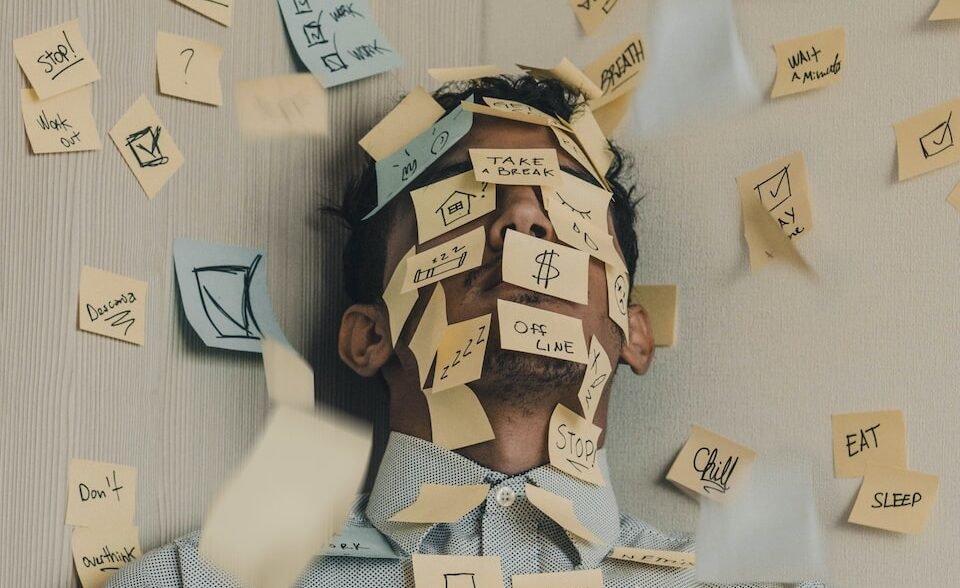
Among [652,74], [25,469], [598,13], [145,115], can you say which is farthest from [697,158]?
[25,469]

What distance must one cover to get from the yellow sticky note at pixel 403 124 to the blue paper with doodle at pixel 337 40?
11 centimetres

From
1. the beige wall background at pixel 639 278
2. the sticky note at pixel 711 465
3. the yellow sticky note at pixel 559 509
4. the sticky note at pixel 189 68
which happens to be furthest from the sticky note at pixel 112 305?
the sticky note at pixel 711 465

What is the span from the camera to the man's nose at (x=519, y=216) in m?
1.42

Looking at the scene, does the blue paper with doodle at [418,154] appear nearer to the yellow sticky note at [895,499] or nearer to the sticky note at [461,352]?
the sticky note at [461,352]

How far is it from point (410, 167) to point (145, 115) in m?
0.32

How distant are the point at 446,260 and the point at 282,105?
13.6 inches

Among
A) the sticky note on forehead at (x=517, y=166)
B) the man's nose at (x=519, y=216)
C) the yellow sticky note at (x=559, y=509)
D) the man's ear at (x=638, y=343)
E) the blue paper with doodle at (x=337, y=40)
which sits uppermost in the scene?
the blue paper with doodle at (x=337, y=40)

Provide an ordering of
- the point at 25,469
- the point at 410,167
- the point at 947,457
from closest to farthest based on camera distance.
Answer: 1. the point at 25,469
2. the point at 947,457
3. the point at 410,167

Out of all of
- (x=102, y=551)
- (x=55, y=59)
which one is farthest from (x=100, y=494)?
(x=55, y=59)

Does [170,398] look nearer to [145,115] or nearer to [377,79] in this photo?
[145,115]

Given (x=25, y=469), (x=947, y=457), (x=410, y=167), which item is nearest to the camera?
(x=25, y=469)

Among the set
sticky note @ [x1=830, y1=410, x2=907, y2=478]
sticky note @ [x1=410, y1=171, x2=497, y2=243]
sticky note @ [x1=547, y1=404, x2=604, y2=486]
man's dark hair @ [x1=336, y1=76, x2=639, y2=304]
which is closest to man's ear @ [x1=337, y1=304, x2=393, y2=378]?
man's dark hair @ [x1=336, y1=76, x2=639, y2=304]

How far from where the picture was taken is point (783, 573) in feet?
4.71

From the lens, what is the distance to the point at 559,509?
140 cm
